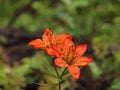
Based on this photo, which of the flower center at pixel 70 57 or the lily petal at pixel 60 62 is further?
the flower center at pixel 70 57

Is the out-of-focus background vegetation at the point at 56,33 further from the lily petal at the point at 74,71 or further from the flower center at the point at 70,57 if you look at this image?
the lily petal at the point at 74,71

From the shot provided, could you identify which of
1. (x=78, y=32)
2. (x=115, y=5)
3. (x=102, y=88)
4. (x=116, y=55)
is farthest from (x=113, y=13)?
(x=102, y=88)

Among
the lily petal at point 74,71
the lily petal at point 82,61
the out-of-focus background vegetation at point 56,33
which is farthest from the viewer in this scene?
the out-of-focus background vegetation at point 56,33

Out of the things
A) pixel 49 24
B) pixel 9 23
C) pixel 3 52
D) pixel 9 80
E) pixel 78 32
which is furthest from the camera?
pixel 9 23

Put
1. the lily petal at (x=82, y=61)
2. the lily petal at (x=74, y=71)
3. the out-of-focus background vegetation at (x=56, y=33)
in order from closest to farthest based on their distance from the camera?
the lily petal at (x=74, y=71) → the lily petal at (x=82, y=61) → the out-of-focus background vegetation at (x=56, y=33)

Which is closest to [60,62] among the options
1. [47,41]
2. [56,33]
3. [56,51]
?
[56,51]

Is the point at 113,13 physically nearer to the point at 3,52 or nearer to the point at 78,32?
the point at 78,32

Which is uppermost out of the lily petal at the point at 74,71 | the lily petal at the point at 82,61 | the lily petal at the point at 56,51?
the lily petal at the point at 56,51

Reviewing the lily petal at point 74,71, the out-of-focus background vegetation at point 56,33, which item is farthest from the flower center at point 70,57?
the out-of-focus background vegetation at point 56,33

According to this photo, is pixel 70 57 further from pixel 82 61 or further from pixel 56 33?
pixel 56 33
